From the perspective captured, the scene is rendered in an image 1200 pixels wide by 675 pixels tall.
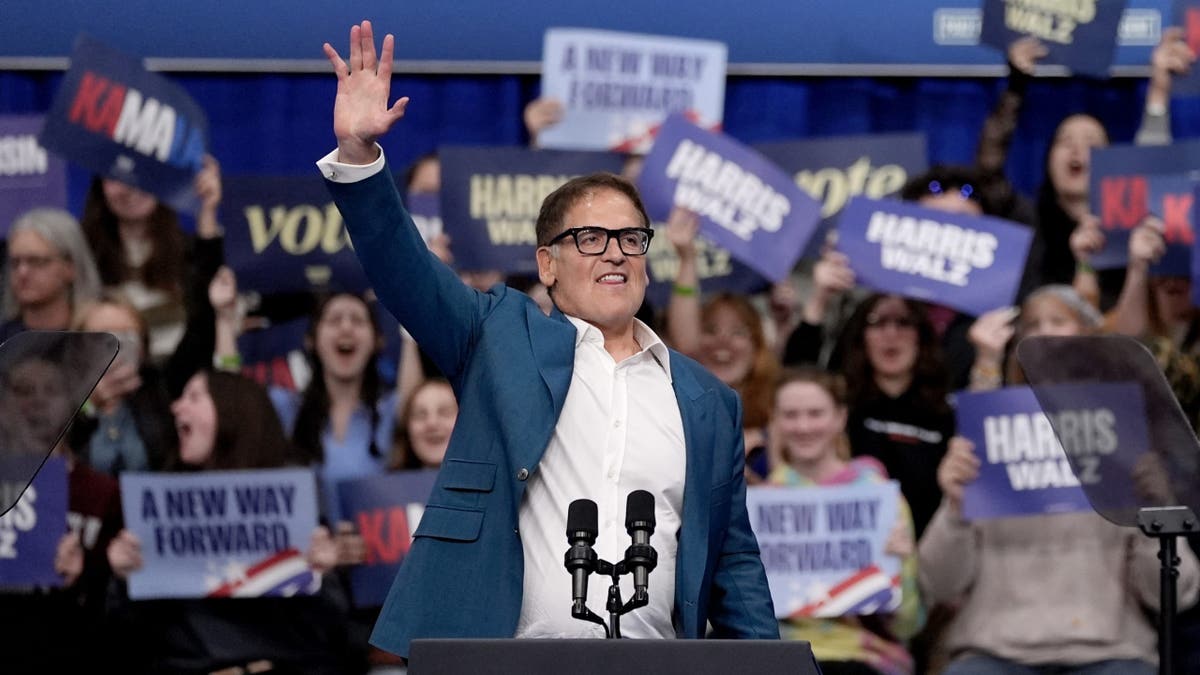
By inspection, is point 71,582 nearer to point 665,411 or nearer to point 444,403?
point 444,403

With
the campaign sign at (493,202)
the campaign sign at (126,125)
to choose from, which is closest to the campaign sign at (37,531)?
the campaign sign at (126,125)

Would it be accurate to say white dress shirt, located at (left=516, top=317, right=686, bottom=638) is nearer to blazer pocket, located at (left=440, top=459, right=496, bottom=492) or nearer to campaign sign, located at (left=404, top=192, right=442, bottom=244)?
blazer pocket, located at (left=440, top=459, right=496, bottom=492)

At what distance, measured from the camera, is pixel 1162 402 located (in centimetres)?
356

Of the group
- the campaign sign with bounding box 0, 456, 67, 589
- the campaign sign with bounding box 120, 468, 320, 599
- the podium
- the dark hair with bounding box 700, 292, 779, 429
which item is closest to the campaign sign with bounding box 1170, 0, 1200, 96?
the dark hair with bounding box 700, 292, 779, 429

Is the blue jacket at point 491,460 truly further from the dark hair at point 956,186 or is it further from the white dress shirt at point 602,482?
the dark hair at point 956,186

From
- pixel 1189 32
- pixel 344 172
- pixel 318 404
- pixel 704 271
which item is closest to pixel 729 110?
pixel 704 271

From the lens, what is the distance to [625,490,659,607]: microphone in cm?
233

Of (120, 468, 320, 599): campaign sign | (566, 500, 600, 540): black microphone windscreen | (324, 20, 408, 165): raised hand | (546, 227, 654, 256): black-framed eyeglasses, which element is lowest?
(120, 468, 320, 599): campaign sign

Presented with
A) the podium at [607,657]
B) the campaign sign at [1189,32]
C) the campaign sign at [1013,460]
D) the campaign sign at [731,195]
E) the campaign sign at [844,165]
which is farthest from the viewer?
the campaign sign at [844,165]

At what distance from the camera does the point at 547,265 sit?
9.50 ft

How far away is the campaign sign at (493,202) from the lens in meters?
5.64

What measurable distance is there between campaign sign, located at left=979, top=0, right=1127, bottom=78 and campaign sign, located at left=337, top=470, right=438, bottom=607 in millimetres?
2480

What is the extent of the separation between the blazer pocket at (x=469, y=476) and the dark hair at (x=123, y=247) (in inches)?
134

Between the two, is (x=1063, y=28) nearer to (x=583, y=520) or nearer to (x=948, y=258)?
(x=948, y=258)
